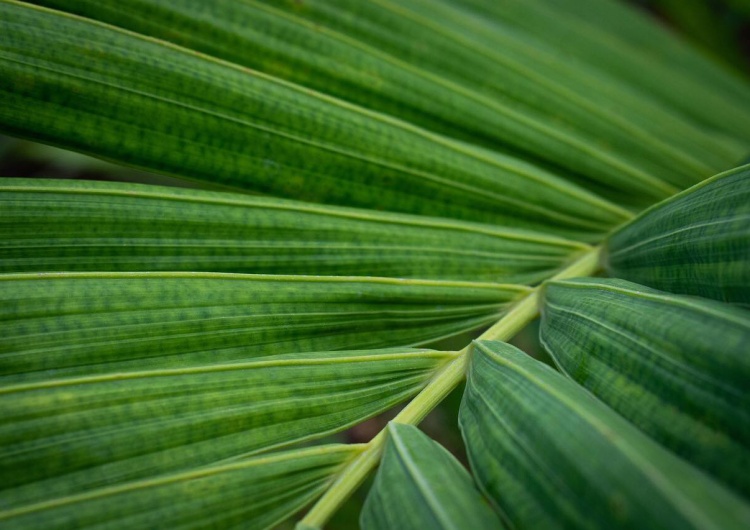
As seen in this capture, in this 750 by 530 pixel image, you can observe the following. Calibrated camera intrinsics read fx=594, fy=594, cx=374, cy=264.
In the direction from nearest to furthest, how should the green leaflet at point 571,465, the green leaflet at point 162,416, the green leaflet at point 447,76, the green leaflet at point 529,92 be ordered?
the green leaflet at point 571,465 → the green leaflet at point 162,416 → the green leaflet at point 447,76 → the green leaflet at point 529,92

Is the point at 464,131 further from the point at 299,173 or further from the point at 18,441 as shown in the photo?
the point at 18,441

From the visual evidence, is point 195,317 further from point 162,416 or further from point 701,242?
point 701,242

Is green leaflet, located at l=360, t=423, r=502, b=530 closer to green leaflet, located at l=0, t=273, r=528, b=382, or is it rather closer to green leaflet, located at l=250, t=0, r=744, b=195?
green leaflet, located at l=0, t=273, r=528, b=382

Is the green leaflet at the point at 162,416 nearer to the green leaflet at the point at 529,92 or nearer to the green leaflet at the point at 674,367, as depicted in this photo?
the green leaflet at the point at 674,367

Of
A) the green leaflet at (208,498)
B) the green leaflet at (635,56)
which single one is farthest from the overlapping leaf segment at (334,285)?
the green leaflet at (635,56)

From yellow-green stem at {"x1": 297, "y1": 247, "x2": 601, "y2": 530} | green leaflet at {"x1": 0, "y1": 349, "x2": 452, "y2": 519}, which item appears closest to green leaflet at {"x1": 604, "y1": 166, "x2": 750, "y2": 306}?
yellow-green stem at {"x1": 297, "y1": 247, "x2": 601, "y2": 530}

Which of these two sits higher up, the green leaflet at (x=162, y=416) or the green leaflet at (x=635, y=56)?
the green leaflet at (x=635, y=56)

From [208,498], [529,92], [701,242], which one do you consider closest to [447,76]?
[529,92]
